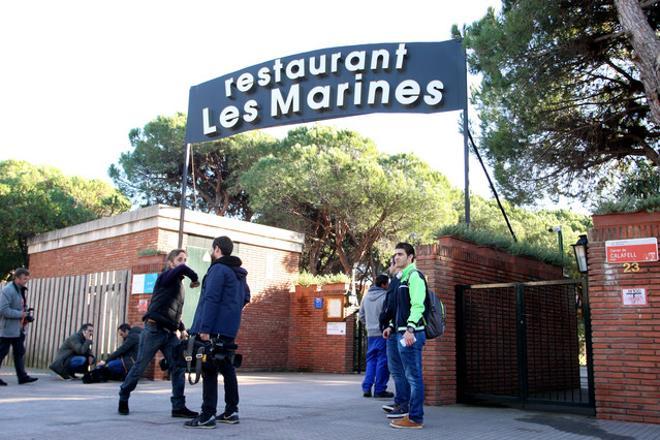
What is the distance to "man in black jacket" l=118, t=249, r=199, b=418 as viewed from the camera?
20.7 feet

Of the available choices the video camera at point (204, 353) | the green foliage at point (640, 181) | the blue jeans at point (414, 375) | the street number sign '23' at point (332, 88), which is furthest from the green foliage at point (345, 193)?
the video camera at point (204, 353)

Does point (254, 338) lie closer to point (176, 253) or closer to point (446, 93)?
point (446, 93)

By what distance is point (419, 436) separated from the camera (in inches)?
219

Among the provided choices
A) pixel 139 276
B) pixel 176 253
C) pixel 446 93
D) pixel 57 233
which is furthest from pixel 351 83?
pixel 57 233

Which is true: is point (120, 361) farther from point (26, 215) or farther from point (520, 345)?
point (26, 215)

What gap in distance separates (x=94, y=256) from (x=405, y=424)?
1228 centimetres

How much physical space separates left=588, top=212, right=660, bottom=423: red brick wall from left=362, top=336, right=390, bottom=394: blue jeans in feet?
9.70

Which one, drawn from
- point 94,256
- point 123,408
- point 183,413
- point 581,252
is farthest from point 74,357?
point 581,252

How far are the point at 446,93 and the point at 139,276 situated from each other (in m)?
7.07

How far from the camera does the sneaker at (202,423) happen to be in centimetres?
562

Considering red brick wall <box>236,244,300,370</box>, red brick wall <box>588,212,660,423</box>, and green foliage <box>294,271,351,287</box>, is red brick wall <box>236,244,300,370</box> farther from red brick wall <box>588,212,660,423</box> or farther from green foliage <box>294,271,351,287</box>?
red brick wall <box>588,212,660,423</box>

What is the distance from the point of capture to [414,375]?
6.06 meters

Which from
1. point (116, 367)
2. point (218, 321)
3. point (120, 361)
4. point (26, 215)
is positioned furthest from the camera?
point (26, 215)

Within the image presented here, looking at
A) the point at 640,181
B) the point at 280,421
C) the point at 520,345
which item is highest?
the point at 640,181
